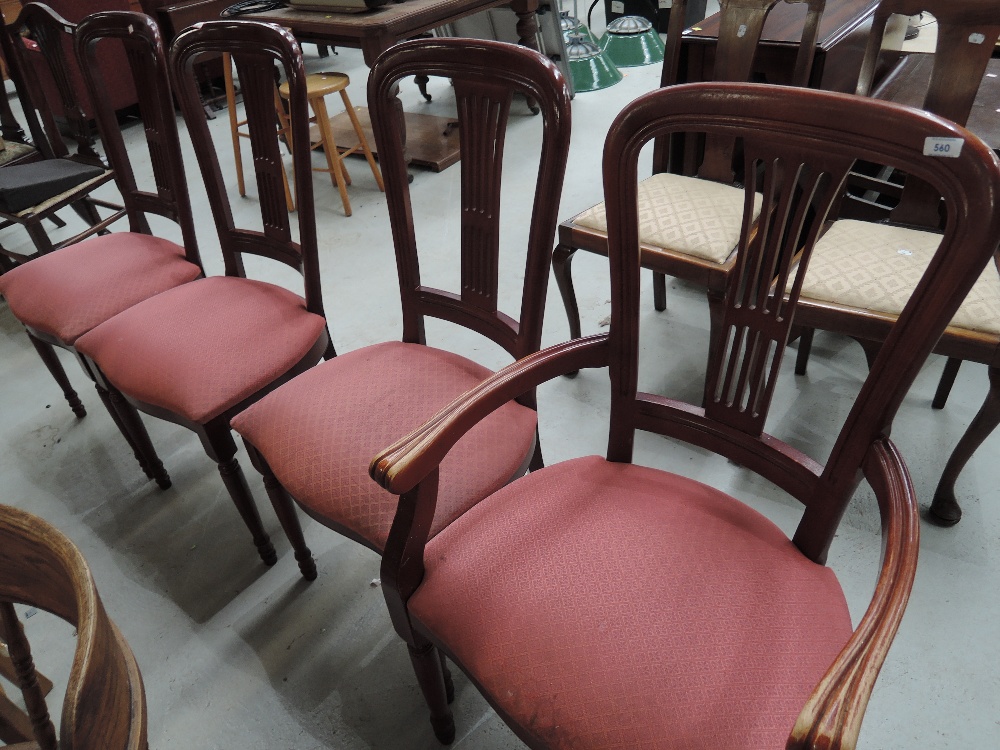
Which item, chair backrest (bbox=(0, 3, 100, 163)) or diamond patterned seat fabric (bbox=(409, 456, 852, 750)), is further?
chair backrest (bbox=(0, 3, 100, 163))

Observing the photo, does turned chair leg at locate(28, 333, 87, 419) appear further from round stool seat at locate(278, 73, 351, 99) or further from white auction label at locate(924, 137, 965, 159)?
white auction label at locate(924, 137, 965, 159)

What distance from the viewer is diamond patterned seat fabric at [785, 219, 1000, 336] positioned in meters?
1.29

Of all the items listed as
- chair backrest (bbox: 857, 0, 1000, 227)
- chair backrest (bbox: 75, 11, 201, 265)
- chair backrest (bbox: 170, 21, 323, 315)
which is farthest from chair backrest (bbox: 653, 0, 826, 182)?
chair backrest (bbox: 75, 11, 201, 265)

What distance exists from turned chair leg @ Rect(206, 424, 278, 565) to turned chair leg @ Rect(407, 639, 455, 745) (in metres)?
0.57

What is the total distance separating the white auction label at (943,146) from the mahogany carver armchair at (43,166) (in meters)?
2.30

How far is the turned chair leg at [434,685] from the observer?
1009mm

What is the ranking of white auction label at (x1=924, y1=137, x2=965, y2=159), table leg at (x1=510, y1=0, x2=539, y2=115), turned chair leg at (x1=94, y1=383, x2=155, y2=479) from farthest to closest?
table leg at (x1=510, y1=0, x2=539, y2=115) → turned chair leg at (x1=94, y1=383, x2=155, y2=479) → white auction label at (x1=924, y1=137, x2=965, y2=159)

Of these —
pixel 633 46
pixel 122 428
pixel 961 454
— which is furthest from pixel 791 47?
pixel 633 46

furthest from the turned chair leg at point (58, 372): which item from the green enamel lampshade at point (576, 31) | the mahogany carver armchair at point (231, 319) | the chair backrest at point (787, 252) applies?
the green enamel lampshade at point (576, 31)

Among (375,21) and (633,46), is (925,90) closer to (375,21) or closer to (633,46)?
(375,21)

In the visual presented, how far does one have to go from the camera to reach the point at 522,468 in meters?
1.13

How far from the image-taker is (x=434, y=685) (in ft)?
3.49

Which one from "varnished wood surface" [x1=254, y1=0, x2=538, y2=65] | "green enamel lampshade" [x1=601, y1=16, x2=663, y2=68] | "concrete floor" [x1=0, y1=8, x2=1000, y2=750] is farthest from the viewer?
"green enamel lampshade" [x1=601, y1=16, x2=663, y2=68]

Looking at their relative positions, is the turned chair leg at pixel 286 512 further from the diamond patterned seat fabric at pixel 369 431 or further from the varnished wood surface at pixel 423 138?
the varnished wood surface at pixel 423 138
